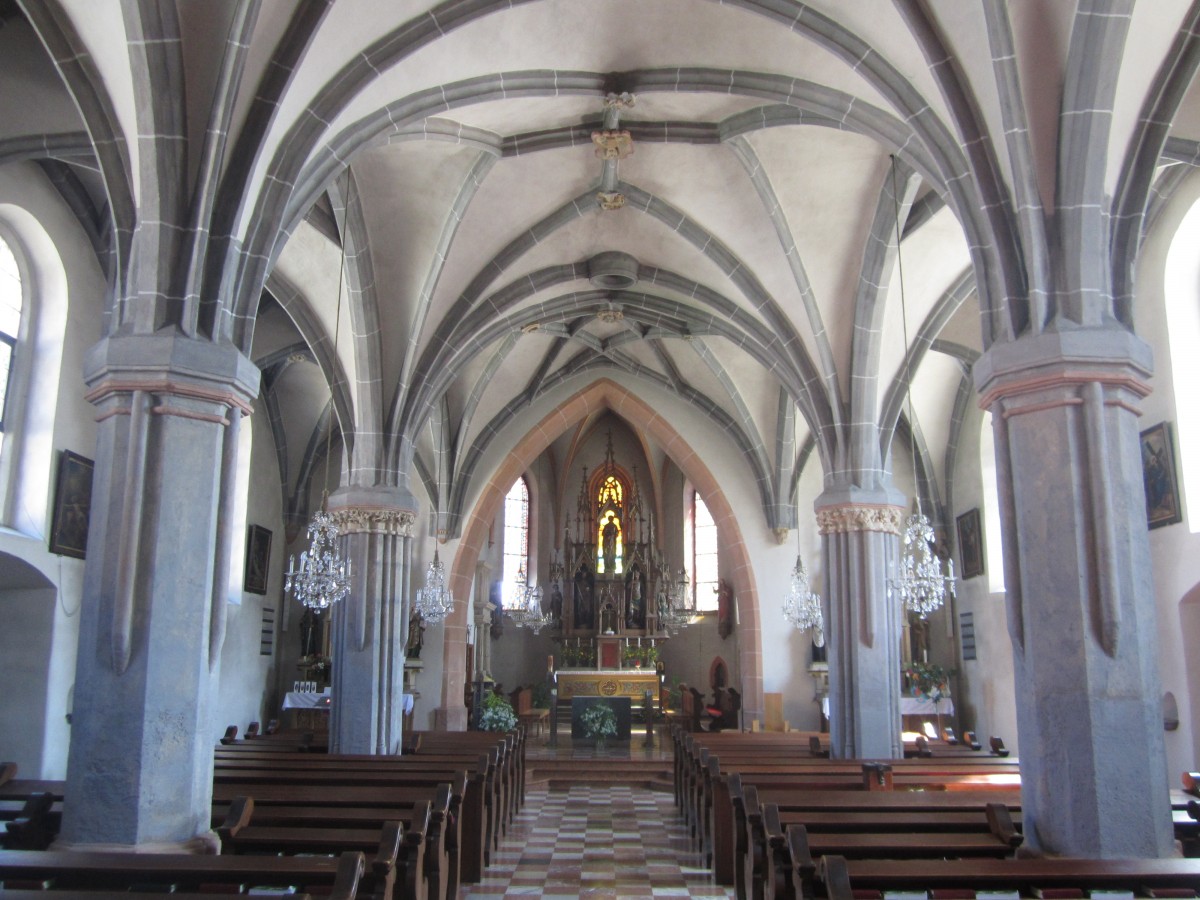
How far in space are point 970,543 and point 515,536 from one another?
13.1 metres

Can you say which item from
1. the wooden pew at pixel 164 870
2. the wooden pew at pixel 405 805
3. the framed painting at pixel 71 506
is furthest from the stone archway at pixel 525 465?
the wooden pew at pixel 164 870

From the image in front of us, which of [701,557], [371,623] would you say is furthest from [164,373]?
[701,557]

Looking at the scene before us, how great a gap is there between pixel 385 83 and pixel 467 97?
1209 millimetres

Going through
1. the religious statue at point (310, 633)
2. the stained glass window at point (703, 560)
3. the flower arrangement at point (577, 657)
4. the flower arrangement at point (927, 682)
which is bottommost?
the flower arrangement at point (927, 682)

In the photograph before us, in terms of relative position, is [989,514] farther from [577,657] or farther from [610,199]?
[577,657]

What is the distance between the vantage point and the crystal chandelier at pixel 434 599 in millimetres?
20078

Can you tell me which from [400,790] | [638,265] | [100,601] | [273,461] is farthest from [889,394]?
[273,461]

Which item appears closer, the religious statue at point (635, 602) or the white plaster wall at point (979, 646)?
the white plaster wall at point (979, 646)

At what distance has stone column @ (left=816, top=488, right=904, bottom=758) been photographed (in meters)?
13.5

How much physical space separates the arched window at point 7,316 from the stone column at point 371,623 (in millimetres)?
4266

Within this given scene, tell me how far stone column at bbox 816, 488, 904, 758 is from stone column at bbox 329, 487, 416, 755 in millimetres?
5896

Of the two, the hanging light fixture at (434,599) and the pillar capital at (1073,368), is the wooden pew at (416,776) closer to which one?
the pillar capital at (1073,368)

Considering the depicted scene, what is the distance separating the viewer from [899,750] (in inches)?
529

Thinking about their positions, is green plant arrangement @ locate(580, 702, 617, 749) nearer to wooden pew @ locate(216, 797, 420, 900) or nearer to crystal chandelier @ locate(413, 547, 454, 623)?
crystal chandelier @ locate(413, 547, 454, 623)
